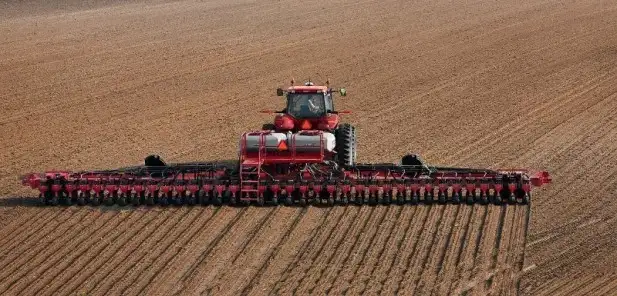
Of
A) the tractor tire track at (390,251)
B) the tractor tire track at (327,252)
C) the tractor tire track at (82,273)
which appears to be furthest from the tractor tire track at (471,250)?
the tractor tire track at (82,273)

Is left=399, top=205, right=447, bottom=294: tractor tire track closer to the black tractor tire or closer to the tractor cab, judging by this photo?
the black tractor tire

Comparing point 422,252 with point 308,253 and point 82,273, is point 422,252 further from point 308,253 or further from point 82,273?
point 82,273

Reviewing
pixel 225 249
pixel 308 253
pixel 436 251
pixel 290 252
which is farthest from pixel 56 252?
pixel 436 251

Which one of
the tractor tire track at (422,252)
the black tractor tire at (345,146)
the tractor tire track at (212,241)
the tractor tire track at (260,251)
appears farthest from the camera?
the black tractor tire at (345,146)

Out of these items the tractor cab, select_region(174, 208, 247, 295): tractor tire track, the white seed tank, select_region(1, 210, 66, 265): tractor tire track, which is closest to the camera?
select_region(174, 208, 247, 295): tractor tire track

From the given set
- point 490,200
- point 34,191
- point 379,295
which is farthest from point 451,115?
point 379,295

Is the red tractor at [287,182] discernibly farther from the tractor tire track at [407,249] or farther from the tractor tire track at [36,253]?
the tractor tire track at [36,253]

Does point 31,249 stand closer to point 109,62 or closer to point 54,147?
point 54,147

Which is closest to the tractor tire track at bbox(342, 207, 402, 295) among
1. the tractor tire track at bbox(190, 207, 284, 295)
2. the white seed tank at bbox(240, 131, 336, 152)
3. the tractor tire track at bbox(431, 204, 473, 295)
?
the tractor tire track at bbox(431, 204, 473, 295)
